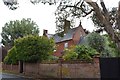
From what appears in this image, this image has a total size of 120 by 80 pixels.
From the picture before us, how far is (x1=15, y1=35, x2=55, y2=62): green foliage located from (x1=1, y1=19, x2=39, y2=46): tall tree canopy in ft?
149

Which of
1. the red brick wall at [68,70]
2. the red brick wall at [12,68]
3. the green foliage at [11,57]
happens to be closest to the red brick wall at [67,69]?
the red brick wall at [68,70]

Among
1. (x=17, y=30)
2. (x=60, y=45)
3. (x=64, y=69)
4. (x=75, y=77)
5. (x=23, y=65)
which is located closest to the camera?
(x=75, y=77)

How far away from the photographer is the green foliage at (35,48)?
3198cm

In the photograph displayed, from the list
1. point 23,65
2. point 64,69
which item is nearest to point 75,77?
point 64,69

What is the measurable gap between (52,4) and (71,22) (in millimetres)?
2085

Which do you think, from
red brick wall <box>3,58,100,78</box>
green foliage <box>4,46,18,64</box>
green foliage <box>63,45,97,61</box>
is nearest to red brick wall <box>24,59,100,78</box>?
red brick wall <box>3,58,100,78</box>

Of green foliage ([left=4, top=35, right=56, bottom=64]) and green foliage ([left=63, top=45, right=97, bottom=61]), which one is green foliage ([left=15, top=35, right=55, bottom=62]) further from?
green foliage ([left=63, top=45, right=97, bottom=61])

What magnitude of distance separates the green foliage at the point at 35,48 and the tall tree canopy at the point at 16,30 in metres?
45.4

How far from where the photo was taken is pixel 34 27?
8219 cm

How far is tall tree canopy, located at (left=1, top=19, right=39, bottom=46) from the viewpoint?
79000 mm

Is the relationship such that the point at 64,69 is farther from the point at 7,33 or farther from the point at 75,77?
the point at 7,33

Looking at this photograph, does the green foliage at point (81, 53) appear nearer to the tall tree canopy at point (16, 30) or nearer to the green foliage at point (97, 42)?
the green foliage at point (97, 42)

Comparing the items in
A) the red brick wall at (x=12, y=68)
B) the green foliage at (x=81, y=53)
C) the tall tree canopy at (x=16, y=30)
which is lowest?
the red brick wall at (x=12, y=68)

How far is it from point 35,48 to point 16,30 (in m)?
48.7
